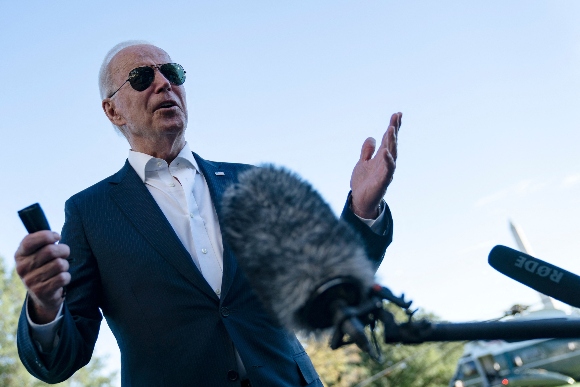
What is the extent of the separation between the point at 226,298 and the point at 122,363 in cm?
62

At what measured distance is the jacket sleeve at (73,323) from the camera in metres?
2.31

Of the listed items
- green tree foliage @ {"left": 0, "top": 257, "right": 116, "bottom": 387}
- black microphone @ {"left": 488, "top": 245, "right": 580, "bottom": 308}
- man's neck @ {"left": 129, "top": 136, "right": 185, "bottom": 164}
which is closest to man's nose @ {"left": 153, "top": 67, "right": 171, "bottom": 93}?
man's neck @ {"left": 129, "top": 136, "right": 185, "bottom": 164}

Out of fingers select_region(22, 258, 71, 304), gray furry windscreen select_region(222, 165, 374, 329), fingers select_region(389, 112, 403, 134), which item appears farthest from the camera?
fingers select_region(389, 112, 403, 134)

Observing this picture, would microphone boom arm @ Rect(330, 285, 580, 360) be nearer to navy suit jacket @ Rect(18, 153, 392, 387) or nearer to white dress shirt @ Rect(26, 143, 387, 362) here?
navy suit jacket @ Rect(18, 153, 392, 387)

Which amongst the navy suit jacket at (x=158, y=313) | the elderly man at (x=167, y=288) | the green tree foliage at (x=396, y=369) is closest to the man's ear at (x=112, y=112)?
Result: the elderly man at (x=167, y=288)

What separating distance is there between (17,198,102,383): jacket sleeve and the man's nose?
0.81m

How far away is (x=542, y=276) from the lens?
1.77 metres

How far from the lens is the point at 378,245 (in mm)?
2432

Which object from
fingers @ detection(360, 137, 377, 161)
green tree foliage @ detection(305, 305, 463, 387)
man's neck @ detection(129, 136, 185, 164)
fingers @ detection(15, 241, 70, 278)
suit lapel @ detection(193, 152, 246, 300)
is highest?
man's neck @ detection(129, 136, 185, 164)

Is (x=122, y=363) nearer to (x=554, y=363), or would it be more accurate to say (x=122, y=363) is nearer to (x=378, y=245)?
(x=378, y=245)

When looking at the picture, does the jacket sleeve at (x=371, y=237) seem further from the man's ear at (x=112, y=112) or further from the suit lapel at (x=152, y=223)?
the man's ear at (x=112, y=112)

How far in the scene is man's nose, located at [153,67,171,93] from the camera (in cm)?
343

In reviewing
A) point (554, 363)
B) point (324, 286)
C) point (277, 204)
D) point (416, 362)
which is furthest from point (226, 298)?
point (416, 362)

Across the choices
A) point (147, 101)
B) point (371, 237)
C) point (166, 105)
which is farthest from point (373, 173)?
point (147, 101)
